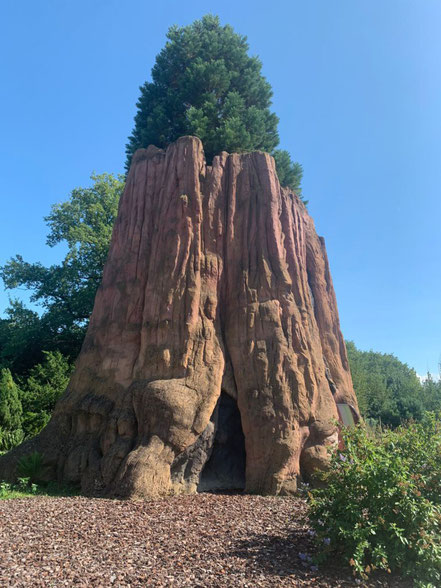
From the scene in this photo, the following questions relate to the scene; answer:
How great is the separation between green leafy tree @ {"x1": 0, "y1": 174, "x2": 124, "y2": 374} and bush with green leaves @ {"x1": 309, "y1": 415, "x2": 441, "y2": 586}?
53.5 feet

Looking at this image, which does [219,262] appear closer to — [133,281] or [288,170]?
[133,281]

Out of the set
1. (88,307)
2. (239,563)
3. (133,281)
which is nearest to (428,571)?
(239,563)

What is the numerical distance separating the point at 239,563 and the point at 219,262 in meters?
7.09

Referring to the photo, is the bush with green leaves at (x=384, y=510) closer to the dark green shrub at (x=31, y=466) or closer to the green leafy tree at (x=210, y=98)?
the dark green shrub at (x=31, y=466)

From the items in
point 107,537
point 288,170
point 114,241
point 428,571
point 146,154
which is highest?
point 288,170

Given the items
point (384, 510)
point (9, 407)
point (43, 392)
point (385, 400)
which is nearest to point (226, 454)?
point (384, 510)

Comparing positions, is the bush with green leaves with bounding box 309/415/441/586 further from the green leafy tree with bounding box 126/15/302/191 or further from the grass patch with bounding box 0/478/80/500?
the green leafy tree with bounding box 126/15/302/191

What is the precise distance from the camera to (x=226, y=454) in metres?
10.1

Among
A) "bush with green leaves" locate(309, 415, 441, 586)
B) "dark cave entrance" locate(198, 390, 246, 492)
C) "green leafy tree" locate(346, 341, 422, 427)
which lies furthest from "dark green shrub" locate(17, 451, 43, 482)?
"green leafy tree" locate(346, 341, 422, 427)

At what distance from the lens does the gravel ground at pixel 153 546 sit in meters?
4.34

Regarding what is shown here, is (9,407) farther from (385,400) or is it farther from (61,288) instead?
(385,400)

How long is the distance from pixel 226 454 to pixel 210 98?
12.3 m

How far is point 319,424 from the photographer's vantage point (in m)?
9.48

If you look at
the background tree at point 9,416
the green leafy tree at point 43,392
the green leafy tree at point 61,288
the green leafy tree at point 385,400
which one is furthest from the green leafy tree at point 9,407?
the green leafy tree at point 385,400
